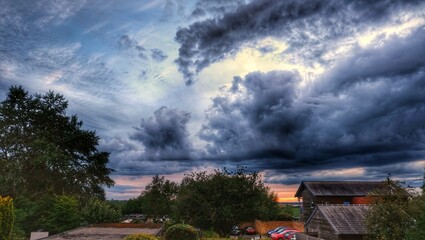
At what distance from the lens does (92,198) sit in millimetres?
53625

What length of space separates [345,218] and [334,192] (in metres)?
19.6

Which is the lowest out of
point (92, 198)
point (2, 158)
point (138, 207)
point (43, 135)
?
point (138, 207)

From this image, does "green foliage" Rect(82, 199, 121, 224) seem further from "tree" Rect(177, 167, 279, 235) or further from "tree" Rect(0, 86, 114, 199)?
"tree" Rect(177, 167, 279, 235)

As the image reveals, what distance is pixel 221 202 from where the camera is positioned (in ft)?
156

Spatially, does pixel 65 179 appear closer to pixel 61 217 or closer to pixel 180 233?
pixel 61 217

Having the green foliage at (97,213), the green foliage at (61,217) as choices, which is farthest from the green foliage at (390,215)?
the green foliage at (97,213)

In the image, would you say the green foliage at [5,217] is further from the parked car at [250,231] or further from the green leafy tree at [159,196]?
the green leafy tree at [159,196]

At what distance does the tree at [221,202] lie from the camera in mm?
47250

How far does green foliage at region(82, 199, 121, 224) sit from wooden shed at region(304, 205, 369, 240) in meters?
30.6

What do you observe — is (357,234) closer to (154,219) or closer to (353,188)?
(353,188)

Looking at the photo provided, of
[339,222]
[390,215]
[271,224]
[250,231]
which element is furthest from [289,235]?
[390,215]

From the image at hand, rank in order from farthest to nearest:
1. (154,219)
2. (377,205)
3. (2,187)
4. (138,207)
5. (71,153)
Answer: (138,207) < (154,219) < (71,153) < (2,187) < (377,205)

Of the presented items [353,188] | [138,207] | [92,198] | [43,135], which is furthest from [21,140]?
[138,207]

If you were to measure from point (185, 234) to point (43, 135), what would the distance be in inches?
1231
